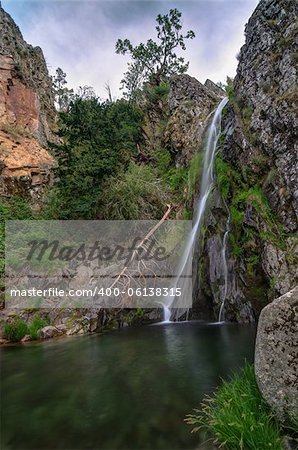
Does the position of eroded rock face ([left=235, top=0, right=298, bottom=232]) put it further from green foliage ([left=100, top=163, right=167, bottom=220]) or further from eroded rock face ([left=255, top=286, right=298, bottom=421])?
eroded rock face ([left=255, top=286, right=298, bottom=421])

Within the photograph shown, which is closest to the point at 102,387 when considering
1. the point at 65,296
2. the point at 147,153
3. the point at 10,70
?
the point at 65,296

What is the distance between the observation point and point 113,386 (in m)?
5.80

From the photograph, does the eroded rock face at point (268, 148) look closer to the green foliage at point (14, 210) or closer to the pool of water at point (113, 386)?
the pool of water at point (113, 386)

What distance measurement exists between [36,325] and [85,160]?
808 cm

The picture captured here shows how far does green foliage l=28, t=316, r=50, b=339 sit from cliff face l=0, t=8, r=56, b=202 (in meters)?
9.93

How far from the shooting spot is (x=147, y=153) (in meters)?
22.5

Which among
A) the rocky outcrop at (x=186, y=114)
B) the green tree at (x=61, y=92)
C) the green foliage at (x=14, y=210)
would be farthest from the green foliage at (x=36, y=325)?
the green tree at (x=61, y=92)

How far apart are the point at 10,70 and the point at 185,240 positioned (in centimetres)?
1773

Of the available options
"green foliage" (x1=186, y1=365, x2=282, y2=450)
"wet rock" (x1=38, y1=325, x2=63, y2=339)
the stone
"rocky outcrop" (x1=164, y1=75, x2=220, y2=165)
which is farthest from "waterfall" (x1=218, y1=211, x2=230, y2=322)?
"rocky outcrop" (x1=164, y1=75, x2=220, y2=165)

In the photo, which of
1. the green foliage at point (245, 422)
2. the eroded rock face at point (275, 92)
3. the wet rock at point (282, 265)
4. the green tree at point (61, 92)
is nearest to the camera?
the green foliage at point (245, 422)

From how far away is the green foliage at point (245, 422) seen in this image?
2.96m

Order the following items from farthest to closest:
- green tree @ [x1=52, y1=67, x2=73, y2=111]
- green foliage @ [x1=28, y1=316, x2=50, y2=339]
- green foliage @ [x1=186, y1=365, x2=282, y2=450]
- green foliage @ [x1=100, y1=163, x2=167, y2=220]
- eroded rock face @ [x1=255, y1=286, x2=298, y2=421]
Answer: green tree @ [x1=52, y1=67, x2=73, y2=111] → green foliage @ [x1=100, y1=163, x2=167, y2=220] → green foliage @ [x1=28, y1=316, x2=50, y2=339] → eroded rock face @ [x1=255, y1=286, x2=298, y2=421] → green foliage @ [x1=186, y1=365, x2=282, y2=450]

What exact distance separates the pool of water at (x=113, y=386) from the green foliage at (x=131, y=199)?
7245mm

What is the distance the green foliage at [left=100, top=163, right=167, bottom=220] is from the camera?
1620 cm
